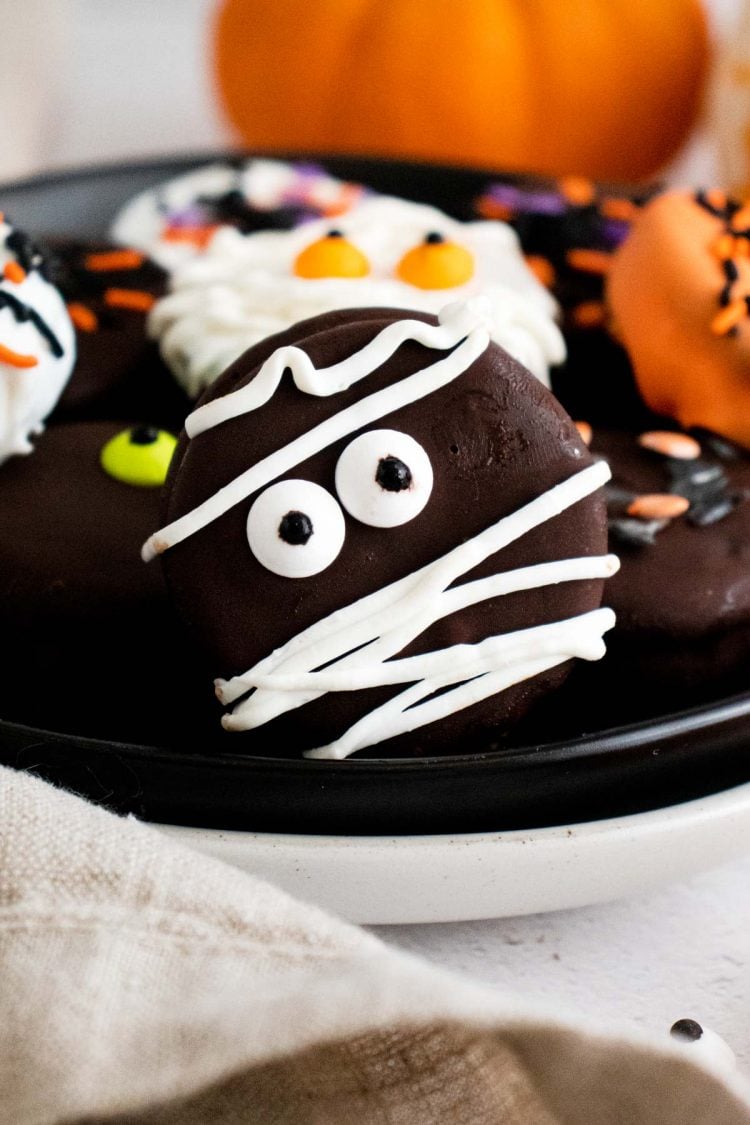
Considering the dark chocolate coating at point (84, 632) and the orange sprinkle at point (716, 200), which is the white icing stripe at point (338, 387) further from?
the orange sprinkle at point (716, 200)

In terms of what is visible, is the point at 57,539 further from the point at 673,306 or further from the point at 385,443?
the point at 673,306

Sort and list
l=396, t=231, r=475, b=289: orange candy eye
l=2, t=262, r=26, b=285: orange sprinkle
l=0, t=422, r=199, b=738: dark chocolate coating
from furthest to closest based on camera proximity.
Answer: l=396, t=231, r=475, b=289: orange candy eye, l=2, t=262, r=26, b=285: orange sprinkle, l=0, t=422, r=199, b=738: dark chocolate coating

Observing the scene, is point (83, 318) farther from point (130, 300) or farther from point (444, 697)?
point (444, 697)

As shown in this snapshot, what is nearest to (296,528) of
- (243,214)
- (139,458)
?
(139,458)

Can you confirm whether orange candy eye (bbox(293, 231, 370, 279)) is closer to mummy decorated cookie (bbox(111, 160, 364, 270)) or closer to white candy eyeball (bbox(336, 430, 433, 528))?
mummy decorated cookie (bbox(111, 160, 364, 270))

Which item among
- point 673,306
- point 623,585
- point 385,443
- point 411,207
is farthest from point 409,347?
point 411,207

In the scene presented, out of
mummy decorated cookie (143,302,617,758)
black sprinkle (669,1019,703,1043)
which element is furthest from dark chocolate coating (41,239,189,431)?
black sprinkle (669,1019,703,1043)
